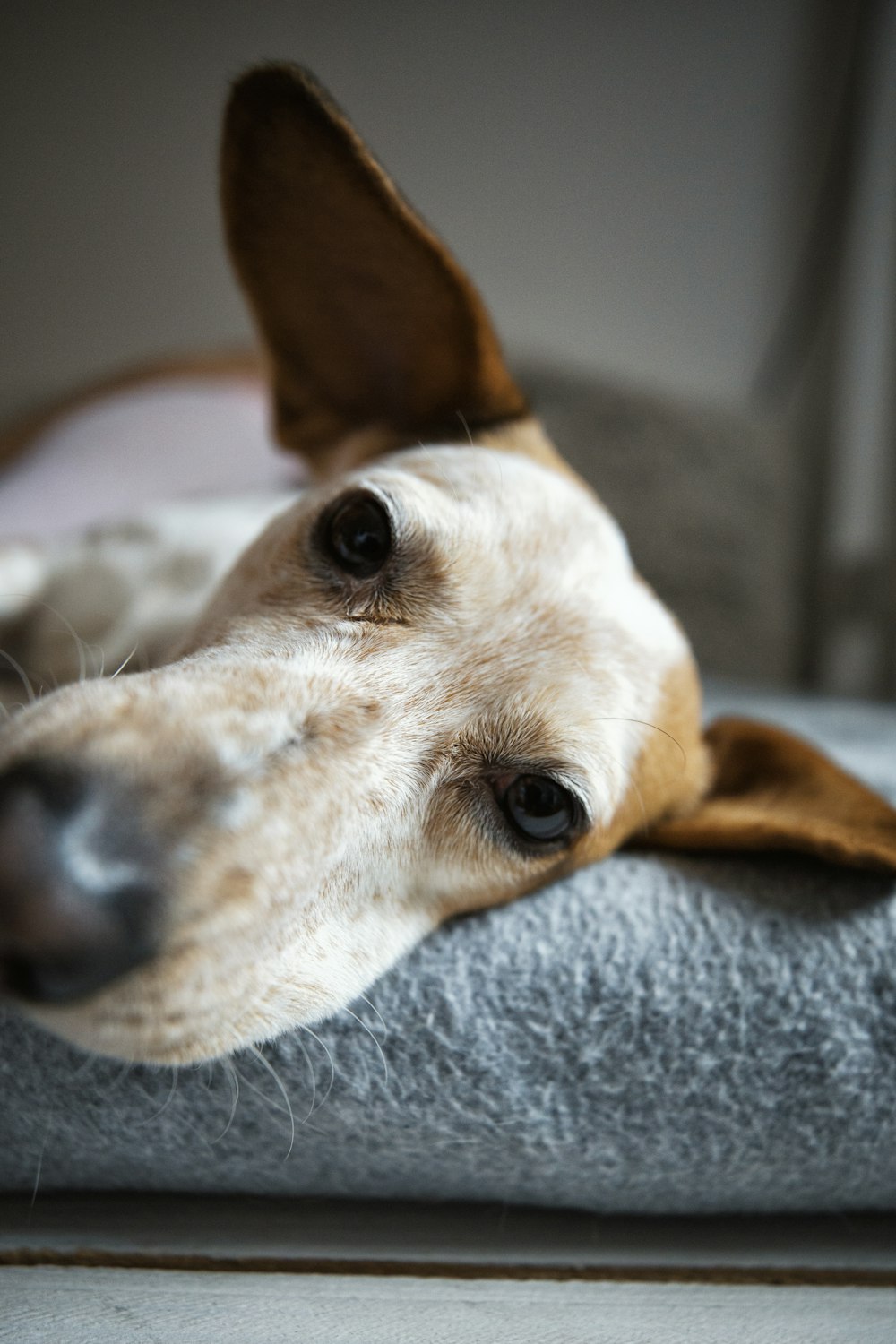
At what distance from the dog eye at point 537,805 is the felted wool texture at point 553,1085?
0.37 ft

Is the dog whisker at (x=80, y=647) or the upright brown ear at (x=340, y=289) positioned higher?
the upright brown ear at (x=340, y=289)

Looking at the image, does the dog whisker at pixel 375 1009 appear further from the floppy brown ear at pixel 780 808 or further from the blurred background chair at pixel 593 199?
the blurred background chair at pixel 593 199

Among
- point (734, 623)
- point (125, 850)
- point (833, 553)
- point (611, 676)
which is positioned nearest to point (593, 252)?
point (833, 553)

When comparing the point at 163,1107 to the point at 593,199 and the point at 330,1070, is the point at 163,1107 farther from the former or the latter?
the point at 593,199

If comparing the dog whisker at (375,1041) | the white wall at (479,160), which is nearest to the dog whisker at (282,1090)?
the dog whisker at (375,1041)

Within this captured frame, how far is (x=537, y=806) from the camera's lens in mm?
1193

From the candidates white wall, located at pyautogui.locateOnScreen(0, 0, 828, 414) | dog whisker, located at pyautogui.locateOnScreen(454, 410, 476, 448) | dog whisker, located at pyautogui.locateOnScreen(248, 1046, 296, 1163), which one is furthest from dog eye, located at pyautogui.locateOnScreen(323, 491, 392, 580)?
white wall, located at pyautogui.locateOnScreen(0, 0, 828, 414)

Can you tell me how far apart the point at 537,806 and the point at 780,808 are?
1.46 ft

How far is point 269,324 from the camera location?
1.65 meters

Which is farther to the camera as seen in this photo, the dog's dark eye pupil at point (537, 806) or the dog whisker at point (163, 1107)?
the dog's dark eye pupil at point (537, 806)

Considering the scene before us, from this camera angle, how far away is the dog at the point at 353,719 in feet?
2.72

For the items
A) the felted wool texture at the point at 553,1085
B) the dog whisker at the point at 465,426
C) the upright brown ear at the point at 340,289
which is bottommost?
the felted wool texture at the point at 553,1085

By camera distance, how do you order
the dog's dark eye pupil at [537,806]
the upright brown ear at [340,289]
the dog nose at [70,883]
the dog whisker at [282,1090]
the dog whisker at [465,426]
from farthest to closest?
the dog whisker at [465,426], the upright brown ear at [340,289], the dog's dark eye pupil at [537,806], the dog whisker at [282,1090], the dog nose at [70,883]

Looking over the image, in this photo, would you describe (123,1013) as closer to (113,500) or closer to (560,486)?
(560,486)
